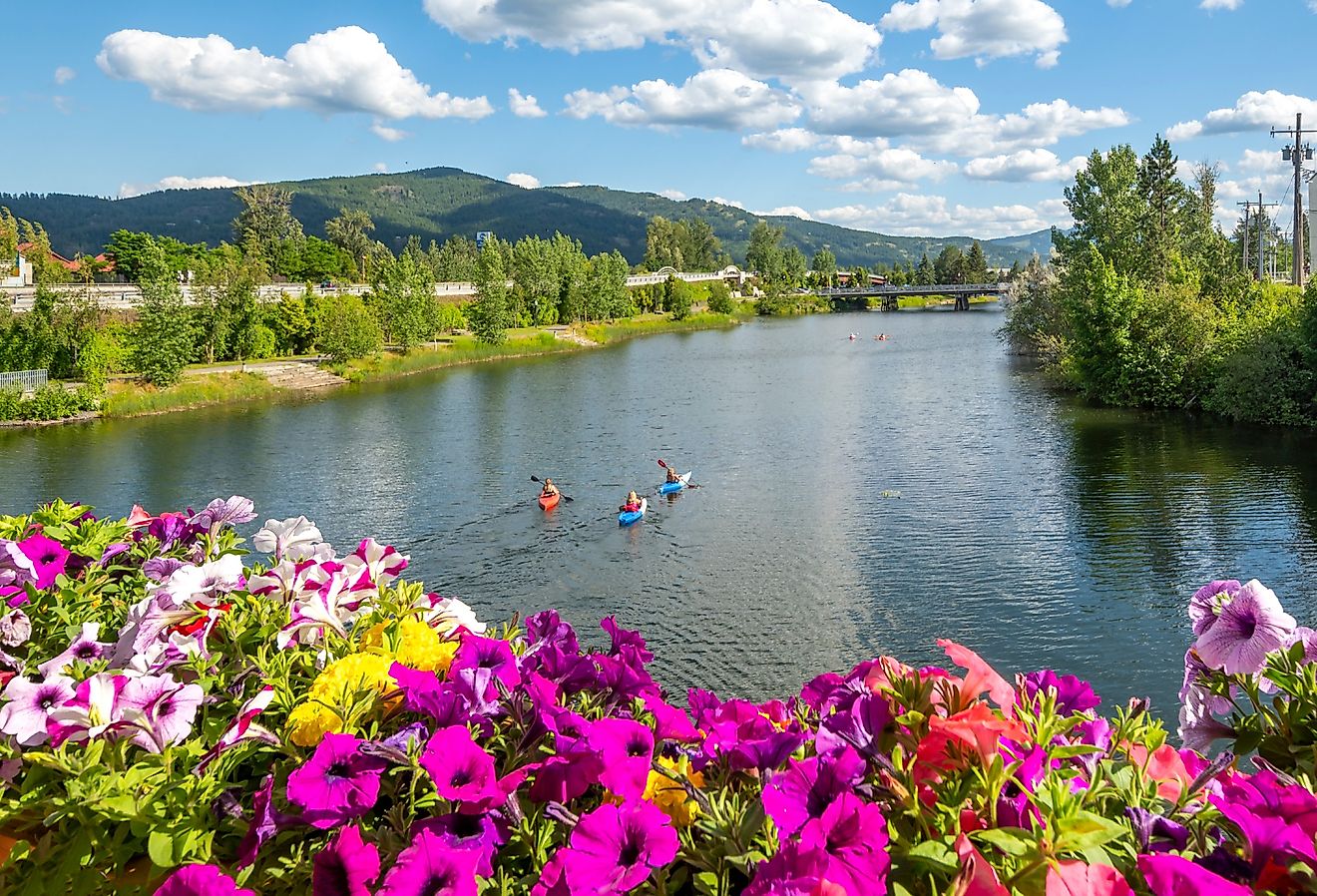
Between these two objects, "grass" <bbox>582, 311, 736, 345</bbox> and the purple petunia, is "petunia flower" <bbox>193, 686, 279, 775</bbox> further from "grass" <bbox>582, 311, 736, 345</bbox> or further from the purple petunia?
"grass" <bbox>582, 311, 736, 345</bbox>

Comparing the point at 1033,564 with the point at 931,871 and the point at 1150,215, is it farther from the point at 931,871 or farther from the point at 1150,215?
the point at 1150,215

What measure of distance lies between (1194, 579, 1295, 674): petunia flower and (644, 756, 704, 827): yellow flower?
1223mm

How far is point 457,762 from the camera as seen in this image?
1902 mm

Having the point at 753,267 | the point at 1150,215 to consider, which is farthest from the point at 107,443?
the point at 753,267

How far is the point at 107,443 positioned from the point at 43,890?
3463cm

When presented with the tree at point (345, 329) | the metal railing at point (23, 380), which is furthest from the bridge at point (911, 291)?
the metal railing at point (23, 380)

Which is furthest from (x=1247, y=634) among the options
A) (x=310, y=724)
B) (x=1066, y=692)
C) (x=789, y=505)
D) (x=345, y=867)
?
(x=789, y=505)

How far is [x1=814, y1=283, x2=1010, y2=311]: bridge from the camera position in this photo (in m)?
132

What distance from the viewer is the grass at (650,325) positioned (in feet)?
256

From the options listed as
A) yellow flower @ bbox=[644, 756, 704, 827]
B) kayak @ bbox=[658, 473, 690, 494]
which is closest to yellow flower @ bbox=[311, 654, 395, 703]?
yellow flower @ bbox=[644, 756, 704, 827]

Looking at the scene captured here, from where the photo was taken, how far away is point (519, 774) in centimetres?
194

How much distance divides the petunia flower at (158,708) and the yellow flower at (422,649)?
493mm

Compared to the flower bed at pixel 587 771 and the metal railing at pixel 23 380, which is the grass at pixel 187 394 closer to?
the metal railing at pixel 23 380

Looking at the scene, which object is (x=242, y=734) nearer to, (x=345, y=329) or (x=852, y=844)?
(x=852, y=844)
